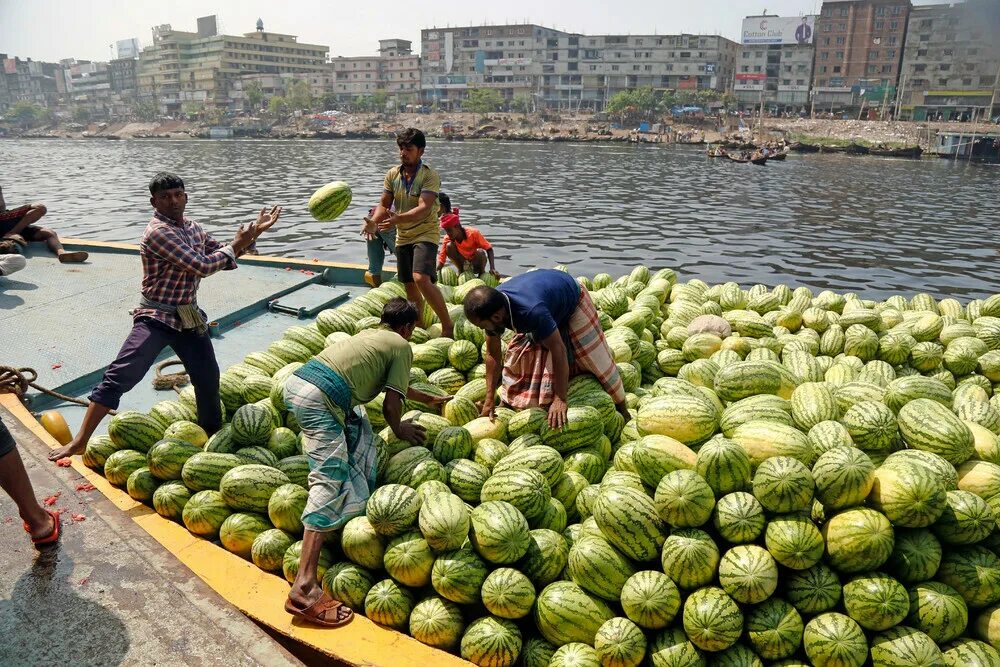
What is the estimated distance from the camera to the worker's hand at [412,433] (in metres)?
4.56

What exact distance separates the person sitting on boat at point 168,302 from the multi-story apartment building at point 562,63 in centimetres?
12162

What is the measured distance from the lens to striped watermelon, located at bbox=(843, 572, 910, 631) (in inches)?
128

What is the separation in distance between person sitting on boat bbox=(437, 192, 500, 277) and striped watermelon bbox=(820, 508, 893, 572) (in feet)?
21.8

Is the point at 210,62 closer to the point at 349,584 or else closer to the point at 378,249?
the point at 378,249

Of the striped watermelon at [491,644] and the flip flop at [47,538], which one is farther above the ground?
the flip flop at [47,538]

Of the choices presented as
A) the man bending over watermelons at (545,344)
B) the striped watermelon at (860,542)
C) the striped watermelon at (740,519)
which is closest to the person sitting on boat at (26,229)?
the man bending over watermelons at (545,344)

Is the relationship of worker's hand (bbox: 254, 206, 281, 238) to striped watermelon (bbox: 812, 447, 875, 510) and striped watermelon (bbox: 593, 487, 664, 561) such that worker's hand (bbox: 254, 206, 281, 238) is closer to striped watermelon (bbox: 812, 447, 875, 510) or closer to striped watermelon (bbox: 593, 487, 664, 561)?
striped watermelon (bbox: 593, 487, 664, 561)

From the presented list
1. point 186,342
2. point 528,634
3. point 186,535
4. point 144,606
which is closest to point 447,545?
point 528,634

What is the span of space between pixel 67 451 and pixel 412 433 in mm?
2578

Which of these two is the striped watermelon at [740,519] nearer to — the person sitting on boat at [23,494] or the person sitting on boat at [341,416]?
the person sitting on boat at [341,416]

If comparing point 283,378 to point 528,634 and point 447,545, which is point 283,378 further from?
point 528,634

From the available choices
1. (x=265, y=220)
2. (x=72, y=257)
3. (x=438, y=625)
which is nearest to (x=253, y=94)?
(x=72, y=257)

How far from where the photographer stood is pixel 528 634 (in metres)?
3.70

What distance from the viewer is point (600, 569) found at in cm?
360
